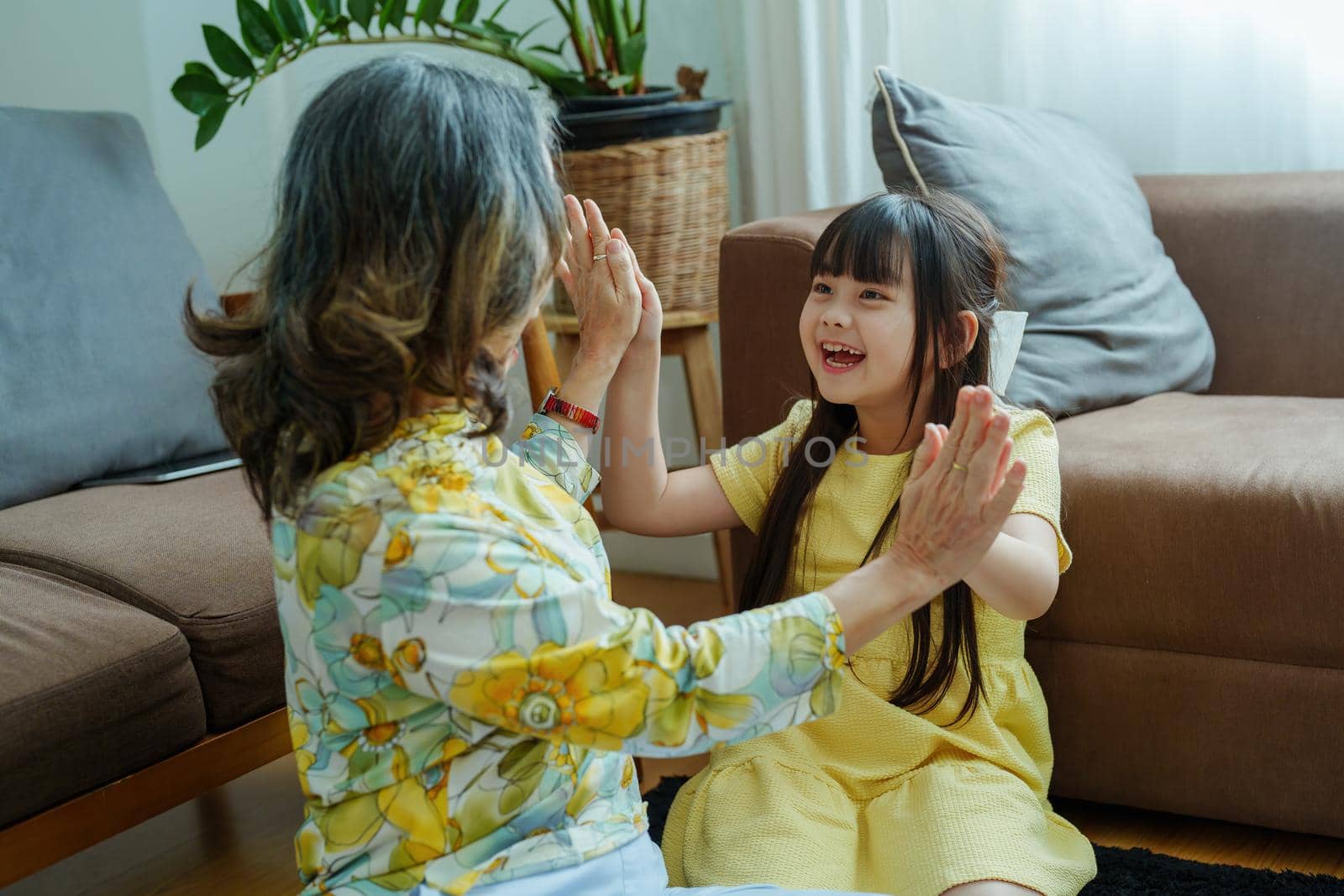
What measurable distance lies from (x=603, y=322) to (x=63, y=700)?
0.61 m

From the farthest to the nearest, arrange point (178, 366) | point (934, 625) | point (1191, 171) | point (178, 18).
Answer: point (178, 18), point (1191, 171), point (178, 366), point (934, 625)

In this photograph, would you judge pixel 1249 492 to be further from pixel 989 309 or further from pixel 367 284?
pixel 367 284

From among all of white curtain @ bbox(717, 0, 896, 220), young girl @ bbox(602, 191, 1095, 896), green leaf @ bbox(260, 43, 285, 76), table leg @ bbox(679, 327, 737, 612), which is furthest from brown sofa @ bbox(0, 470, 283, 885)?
white curtain @ bbox(717, 0, 896, 220)

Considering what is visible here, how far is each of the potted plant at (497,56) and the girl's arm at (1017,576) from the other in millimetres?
1105

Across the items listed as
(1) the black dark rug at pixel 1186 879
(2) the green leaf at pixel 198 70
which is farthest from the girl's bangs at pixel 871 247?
(2) the green leaf at pixel 198 70

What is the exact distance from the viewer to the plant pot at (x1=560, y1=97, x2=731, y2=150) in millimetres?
2076

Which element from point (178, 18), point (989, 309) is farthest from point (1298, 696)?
point (178, 18)

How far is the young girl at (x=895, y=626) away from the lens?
4.06 ft

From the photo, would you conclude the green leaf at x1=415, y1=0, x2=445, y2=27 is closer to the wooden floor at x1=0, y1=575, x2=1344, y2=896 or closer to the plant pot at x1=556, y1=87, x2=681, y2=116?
the plant pot at x1=556, y1=87, x2=681, y2=116

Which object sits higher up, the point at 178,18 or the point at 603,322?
the point at 178,18

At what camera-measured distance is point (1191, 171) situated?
7.22ft

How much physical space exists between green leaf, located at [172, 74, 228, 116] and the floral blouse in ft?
4.40

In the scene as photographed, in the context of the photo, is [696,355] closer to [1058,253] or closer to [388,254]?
[1058,253]

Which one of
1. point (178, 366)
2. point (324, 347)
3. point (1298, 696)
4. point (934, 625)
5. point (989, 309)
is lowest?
point (1298, 696)
